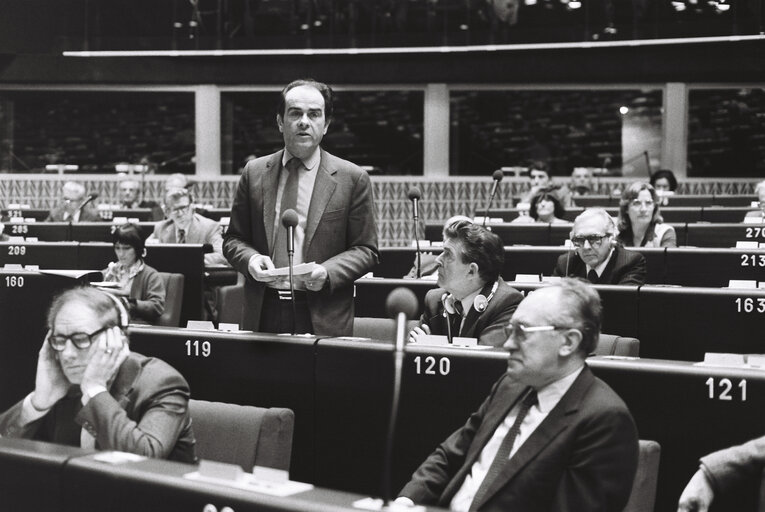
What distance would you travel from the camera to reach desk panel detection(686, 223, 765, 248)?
6.50 m

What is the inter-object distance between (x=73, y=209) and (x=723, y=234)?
650 centimetres

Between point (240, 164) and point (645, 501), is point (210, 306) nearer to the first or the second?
point (645, 501)

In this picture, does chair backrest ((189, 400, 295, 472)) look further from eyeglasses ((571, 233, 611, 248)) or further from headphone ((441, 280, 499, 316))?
eyeglasses ((571, 233, 611, 248))

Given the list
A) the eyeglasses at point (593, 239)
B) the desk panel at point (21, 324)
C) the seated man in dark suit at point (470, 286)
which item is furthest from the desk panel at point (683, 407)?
Answer: the eyeglasses at point (593, 239)

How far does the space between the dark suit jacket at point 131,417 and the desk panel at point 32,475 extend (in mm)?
552

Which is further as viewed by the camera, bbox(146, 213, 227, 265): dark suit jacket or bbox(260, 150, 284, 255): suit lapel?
bbox(146, 213, 227, 265): dark suit jacket

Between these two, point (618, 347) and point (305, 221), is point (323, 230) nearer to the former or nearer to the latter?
point (305, 221)

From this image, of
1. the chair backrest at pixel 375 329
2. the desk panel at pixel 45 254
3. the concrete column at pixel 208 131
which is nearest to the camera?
the chair backrest at pixel 375 329

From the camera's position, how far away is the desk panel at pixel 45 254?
6824mm

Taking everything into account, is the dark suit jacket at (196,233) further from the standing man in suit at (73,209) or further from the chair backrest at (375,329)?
the chair backrest at (375,329)

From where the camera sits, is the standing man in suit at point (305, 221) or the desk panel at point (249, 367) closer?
the desk panel at point (249, 367)

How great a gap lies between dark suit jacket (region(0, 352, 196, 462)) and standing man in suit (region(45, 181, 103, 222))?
782 centimetres

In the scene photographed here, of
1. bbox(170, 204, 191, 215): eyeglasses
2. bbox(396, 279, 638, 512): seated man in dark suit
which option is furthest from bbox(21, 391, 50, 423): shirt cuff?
bbox(170, 204, 191, 215): eyeglasses

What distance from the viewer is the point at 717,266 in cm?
509
